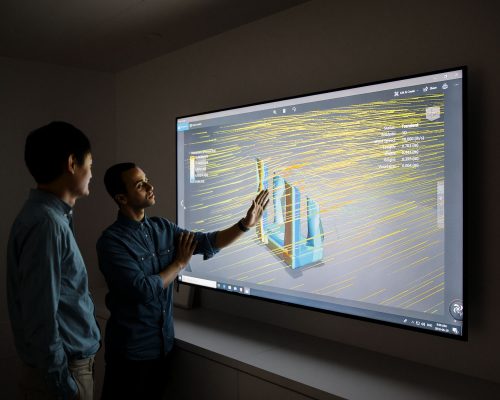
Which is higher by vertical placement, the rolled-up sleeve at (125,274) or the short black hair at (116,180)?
the short black hair at (116,180)

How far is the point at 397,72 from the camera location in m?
2.16

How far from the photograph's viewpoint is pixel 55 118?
150 inches

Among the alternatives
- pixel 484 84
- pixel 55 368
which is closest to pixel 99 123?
pixel 55 368

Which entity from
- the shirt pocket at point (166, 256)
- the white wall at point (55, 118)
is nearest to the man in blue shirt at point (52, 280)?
the shirt pocket at point (166, 256)

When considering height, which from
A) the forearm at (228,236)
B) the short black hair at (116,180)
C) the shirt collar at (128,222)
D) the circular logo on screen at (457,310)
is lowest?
the circular logo on screen at (457,310)

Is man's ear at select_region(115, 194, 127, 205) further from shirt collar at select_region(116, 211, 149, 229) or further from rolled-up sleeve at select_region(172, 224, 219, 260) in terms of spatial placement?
rolled-up sleeve at select_region(172, 224, 219, 260)

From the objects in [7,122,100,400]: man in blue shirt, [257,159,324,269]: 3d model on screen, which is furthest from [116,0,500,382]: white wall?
[7,122,100,400]: man in blue shirt

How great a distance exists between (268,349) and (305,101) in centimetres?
121

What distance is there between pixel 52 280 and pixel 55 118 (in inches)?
100

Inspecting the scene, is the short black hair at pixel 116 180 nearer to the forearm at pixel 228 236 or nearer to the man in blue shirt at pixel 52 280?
the man in blue shirt at pixel 52 280

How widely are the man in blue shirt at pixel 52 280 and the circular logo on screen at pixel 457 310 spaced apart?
1366 millimetres

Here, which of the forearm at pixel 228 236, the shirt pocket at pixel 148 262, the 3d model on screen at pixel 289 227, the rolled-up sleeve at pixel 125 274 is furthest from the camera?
the forearm at pixel 228 236

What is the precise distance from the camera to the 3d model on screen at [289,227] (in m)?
2.36

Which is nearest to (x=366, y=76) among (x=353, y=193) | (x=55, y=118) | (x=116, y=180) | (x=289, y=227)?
(x=353, y=193)
